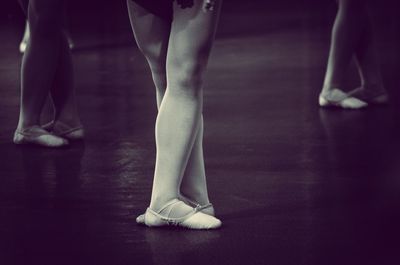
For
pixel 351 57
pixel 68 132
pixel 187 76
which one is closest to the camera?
pixel 187 76

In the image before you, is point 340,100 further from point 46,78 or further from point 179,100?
point 179,100

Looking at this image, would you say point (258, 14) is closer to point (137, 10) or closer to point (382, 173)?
point (382, 173)

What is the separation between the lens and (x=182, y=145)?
4137mm

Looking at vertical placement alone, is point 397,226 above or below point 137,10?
below

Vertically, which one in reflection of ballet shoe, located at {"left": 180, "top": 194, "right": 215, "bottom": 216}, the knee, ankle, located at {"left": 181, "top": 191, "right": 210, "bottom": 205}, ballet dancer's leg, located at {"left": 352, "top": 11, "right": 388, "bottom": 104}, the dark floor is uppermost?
the knee

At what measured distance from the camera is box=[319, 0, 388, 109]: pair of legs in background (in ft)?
21.8

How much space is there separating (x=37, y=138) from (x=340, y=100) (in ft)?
6.22

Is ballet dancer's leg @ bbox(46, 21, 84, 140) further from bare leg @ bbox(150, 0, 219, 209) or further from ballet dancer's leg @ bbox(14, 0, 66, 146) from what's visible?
bare leg @ bbox(150, 0, 219, 209)

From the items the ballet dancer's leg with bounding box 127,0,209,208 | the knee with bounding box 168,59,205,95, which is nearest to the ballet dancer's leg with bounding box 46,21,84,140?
the ballet dancer's leg with bounding box 127,0,209,208

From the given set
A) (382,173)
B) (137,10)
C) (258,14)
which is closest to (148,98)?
(382,173)

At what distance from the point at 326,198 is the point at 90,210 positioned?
0.95 m

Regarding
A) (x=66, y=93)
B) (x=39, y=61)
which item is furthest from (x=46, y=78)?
(x=66, y=93)

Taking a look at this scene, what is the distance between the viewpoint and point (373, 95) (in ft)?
22.2

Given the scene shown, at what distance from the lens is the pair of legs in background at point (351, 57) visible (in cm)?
663
